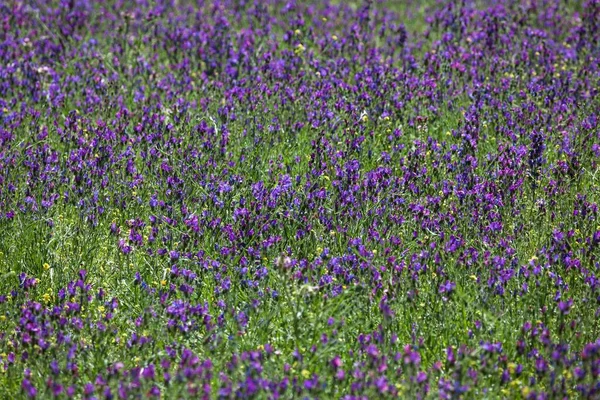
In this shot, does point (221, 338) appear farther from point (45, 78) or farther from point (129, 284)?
point (45, 78)

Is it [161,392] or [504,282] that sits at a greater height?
[504,282]

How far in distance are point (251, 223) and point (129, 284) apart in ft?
2.25

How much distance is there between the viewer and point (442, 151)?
579 centimetres

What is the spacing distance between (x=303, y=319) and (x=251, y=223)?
0.88m

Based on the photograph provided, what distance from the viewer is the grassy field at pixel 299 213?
3855mm

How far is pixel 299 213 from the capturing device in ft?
16.3

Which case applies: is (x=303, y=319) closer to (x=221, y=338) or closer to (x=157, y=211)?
(x=221, y=338)

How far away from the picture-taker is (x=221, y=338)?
4.05 m

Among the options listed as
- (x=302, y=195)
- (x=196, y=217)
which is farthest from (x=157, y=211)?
(x=302, y=195)

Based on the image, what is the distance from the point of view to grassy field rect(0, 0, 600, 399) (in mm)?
3855

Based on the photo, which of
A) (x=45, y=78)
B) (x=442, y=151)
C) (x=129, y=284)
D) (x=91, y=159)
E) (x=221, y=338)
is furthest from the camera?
(x=45, y=78)

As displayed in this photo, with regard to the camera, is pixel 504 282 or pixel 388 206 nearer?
pixel 504 282

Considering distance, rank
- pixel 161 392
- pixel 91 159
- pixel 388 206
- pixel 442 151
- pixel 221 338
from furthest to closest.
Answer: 1. pixel 442 151
2. pixel 91 159
3. pixel 388 206
4. pixel 221 338
5. pixel 161 392

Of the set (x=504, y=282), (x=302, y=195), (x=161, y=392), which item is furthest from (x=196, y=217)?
(x=504, y=282)
